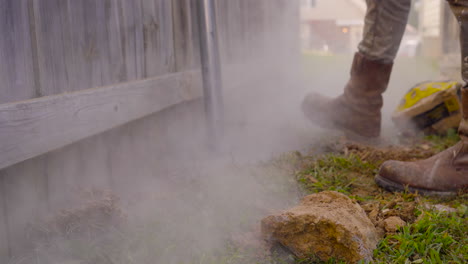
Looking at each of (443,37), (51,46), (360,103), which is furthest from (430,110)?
(443,37)

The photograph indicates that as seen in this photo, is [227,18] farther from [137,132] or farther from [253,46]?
[137,132]

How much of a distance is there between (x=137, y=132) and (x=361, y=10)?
26.4m

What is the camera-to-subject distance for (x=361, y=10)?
2645 cm

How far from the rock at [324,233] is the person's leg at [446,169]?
57 cm

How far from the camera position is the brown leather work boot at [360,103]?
8.96 ft

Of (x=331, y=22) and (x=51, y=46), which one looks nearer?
(x=51, y=46)

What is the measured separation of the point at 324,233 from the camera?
1433mm

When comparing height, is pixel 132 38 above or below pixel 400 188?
above

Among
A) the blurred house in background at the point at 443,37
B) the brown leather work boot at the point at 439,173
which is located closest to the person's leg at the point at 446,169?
the brown leather work boot at the point at 439,173

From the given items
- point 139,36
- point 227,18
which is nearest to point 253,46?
point 227,18

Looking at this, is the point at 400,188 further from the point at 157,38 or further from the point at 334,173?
the point at 157,38

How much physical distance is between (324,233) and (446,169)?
0.86 meters

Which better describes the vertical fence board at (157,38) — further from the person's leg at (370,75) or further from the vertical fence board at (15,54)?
the person's leg at (370,75)

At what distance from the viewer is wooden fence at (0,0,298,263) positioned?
4.48 ft
